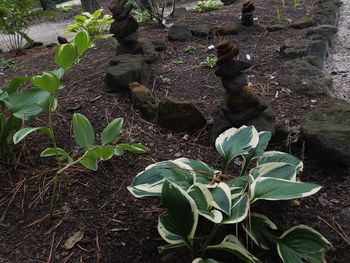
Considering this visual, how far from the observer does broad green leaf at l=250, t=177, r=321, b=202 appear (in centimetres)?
137

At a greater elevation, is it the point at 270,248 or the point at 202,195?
the point at 202,195

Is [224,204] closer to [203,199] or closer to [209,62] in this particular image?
[203,199]

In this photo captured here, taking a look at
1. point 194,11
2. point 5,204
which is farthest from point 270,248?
point 194,11

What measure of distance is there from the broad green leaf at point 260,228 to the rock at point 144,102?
1.14 metres

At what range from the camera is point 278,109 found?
2572 millimetres

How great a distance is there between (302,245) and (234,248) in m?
0.26

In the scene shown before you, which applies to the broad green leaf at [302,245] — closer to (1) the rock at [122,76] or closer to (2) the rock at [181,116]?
(2) the rock at [181,116]

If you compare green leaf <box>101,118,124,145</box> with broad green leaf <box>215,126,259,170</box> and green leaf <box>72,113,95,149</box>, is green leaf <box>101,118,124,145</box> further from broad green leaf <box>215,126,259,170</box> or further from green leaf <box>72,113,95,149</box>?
broad green leaf <box>215,126,259,170</box>

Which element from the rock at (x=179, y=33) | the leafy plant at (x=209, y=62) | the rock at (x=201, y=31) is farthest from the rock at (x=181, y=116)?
the rock at (x=201, y=31)

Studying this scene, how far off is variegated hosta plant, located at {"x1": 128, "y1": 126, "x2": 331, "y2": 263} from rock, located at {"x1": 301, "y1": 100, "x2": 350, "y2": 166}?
28cm

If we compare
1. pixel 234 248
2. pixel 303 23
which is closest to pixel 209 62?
pixel 303 23

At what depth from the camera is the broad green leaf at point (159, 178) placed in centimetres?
152

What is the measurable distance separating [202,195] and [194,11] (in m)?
4.86

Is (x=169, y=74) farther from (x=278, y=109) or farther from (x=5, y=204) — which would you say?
(x=5, y=204)
